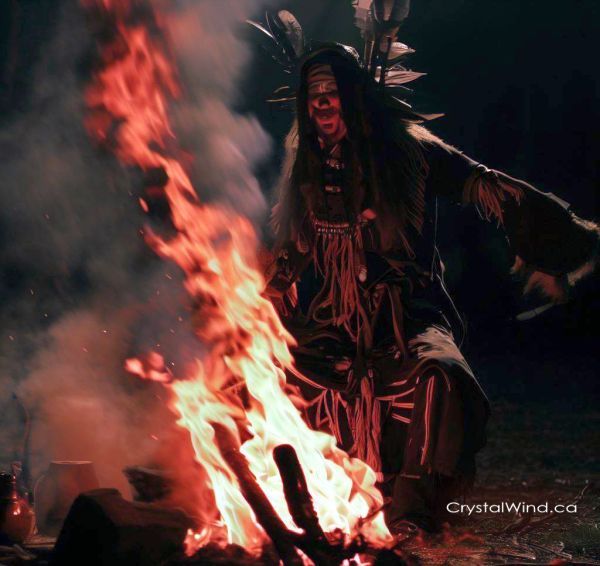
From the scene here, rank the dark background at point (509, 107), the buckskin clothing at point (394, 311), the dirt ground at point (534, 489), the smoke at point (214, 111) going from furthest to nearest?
the dark background at point (509, 107), the smoke at point (214, 111), the buckskin clothing at point (394, 311), the dirt ground at point (534, 489)

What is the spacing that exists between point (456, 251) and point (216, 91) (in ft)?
10.7

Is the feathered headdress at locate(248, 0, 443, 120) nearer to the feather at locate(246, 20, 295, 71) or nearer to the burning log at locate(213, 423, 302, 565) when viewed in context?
Answer: the feather at locate(246, 20, 295, 71)

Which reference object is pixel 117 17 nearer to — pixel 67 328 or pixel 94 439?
pixel 67 328

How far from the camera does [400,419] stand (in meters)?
3.90

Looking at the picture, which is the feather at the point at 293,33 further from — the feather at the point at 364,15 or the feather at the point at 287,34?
the feather at the point at 364,15

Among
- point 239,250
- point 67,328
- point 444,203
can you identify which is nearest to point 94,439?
point 67,328

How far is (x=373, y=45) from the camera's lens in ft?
Result: 13.7

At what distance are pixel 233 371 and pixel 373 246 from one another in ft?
2.97

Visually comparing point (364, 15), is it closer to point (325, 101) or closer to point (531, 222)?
point (325, 101)

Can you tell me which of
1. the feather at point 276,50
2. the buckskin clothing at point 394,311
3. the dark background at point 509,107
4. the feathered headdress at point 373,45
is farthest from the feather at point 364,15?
the dark background at point 509,107

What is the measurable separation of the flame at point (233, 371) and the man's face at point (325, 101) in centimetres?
76

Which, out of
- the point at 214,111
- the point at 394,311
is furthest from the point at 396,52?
the point at 214,111

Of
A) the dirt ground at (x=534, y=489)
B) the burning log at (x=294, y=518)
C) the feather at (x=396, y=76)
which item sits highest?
the feather at (x=396, y=76)

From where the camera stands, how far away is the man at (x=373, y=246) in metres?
3.93
